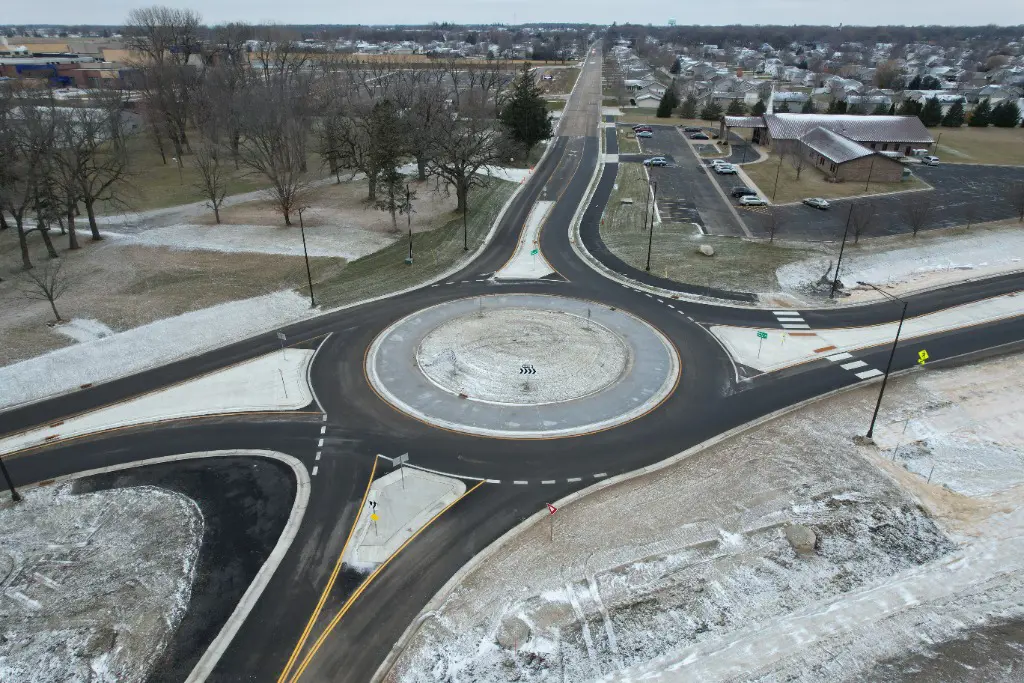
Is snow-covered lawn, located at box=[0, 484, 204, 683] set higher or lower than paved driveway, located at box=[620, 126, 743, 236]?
lower

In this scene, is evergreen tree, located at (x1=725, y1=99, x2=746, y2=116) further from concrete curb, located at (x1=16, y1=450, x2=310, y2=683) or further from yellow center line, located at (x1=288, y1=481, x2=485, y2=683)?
concrete curb, located at (x1=16, y1=450, x2=310, y2=683)

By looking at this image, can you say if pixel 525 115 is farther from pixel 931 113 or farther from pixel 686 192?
pixel 931 113

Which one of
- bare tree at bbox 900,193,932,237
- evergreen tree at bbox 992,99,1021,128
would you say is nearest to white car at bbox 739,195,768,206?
bare tree at bbox 900,193,932,237

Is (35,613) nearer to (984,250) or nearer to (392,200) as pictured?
(392,200)

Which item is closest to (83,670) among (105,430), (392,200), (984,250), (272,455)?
(272,455)

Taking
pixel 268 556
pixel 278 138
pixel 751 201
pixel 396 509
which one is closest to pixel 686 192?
pixel 751 201

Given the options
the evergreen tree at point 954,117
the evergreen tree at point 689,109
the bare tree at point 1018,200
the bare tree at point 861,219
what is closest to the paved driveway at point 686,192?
the bare tree at point 861,219
